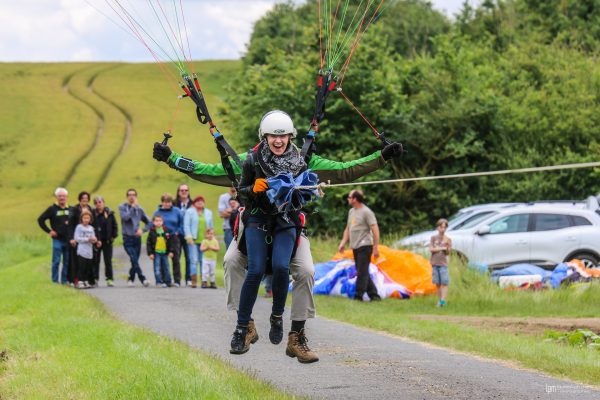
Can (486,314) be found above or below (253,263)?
below

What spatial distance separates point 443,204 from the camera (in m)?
33.1

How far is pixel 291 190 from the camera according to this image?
8156 millimetres

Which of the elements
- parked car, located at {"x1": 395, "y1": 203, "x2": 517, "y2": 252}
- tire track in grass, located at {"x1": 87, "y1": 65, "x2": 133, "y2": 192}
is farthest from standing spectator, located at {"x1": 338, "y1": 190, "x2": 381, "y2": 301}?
tire track in grass, located at {"x1": 87, "y1": 65, "x2": 133, "y2": 192}

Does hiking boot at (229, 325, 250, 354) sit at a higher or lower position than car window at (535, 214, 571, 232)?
lower

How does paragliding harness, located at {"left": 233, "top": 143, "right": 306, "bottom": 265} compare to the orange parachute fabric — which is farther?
the orange parachute fabric

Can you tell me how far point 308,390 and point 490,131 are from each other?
2648 centimetres

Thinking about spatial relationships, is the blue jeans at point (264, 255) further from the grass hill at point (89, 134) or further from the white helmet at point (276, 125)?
the grass hill at point (89, 134)

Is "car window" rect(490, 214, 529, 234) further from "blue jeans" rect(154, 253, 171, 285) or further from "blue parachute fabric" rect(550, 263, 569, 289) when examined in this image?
"blue jeans" rect(154, 253, 171, 285)

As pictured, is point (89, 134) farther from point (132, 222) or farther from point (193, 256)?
point (193, 256)

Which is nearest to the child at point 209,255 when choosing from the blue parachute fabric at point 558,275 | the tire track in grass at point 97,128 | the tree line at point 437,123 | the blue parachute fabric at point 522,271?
the blue parachute fabric at point 522,271

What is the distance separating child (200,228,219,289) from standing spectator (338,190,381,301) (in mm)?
2852

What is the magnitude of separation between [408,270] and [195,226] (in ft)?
14.9

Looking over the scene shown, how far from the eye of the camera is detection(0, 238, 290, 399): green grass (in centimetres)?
845

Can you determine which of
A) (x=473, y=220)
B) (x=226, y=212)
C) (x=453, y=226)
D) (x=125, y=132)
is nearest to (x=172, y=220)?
(x=226, y=212)
